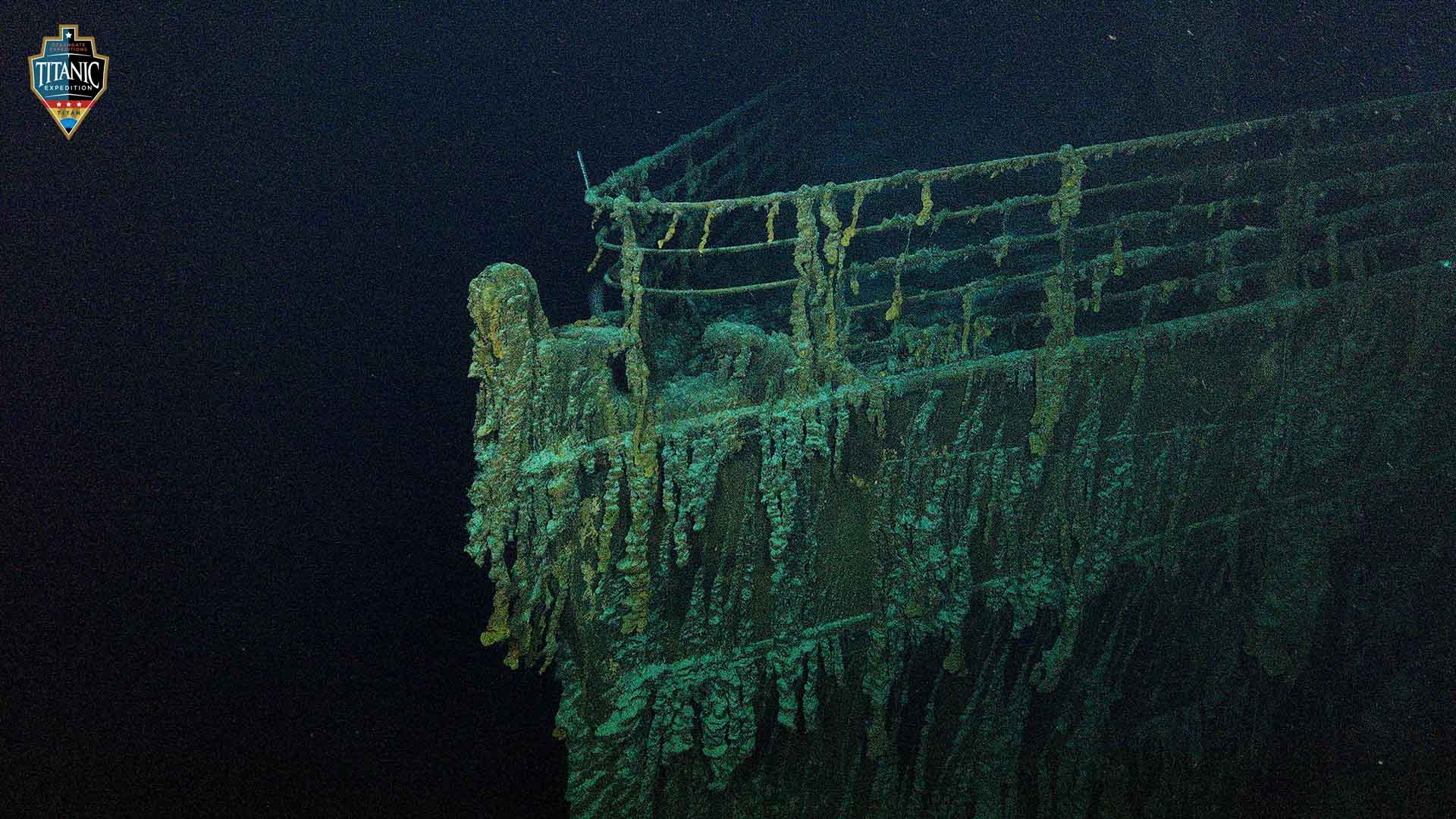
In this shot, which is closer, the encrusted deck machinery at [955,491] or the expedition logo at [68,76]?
the encrusted deck machinery at [955,491]

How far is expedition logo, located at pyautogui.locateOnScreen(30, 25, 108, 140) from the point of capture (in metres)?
3.70

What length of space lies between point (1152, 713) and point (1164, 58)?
6.59m

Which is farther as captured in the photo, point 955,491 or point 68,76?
point 68,76

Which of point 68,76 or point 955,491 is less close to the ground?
point 68,76

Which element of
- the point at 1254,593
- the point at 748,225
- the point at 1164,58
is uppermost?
the point at 1164,58

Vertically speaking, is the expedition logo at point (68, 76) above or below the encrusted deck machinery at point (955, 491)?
above

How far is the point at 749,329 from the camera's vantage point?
10.2 feet

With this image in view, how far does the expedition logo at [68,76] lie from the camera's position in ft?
12.1

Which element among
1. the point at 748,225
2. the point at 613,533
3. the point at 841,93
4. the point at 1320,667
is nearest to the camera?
the point at 613,533

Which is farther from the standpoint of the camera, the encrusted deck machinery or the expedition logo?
the expedition logo

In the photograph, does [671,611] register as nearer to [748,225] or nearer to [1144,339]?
[1144,339]

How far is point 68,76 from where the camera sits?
3.89 m

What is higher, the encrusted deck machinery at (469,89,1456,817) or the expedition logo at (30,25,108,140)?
the expedition logo at (30,25,108,140)

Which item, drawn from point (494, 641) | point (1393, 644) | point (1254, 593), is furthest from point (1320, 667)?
point (494, 641)
